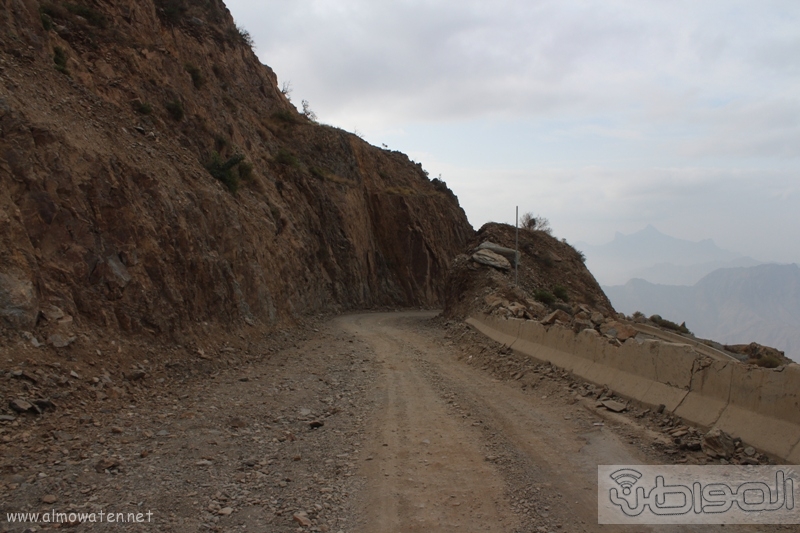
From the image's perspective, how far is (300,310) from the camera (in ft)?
71.9

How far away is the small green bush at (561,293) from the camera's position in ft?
70.4

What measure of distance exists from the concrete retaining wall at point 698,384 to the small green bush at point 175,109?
14.0 m

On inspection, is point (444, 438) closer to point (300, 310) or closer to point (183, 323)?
point (183, 323)

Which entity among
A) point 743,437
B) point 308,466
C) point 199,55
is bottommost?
point 308,466

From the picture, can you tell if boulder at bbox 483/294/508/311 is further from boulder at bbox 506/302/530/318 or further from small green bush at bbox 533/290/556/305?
small green bush at bbox 533/290/556/305

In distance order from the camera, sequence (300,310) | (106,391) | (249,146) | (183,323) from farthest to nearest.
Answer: (249,146) < (300,310) < (183,323) < (106,391)

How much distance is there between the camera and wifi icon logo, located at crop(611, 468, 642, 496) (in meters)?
5.38

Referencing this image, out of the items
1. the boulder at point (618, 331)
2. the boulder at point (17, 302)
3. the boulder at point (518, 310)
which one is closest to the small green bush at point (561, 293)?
the boulder at point (518, 310)

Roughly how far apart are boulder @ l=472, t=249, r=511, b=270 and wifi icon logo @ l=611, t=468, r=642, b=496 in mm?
15475

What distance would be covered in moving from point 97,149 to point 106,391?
592cm

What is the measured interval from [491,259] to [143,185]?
13351 mm

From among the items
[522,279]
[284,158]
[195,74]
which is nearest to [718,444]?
[522,279]

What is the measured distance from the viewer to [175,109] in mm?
17422

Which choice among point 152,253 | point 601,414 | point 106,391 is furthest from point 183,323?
point 601,414
